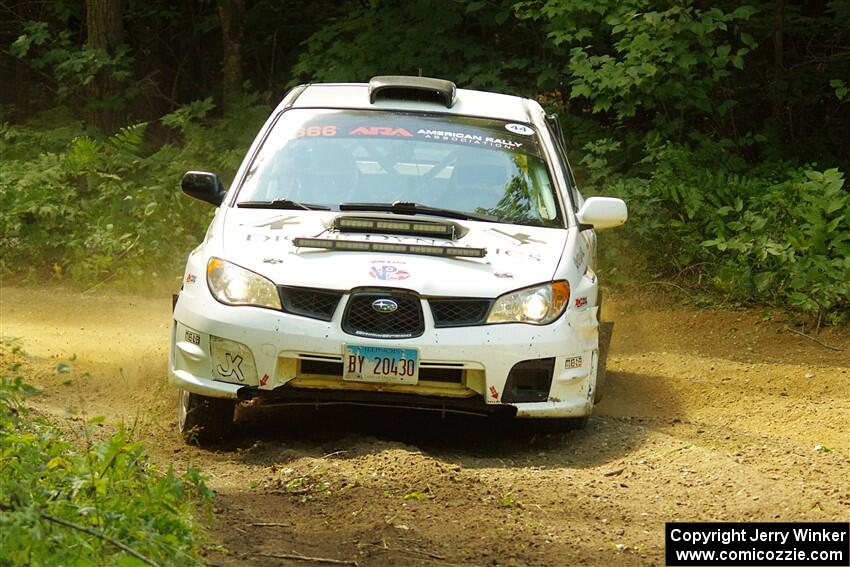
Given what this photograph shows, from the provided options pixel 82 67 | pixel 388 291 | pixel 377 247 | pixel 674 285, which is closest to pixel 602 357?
pixel 377 247

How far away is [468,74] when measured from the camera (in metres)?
14.4

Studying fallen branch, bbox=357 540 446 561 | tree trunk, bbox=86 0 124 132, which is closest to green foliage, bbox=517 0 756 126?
tree trunk, bbox=86 0 124 132

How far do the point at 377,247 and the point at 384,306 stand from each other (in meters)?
0.38

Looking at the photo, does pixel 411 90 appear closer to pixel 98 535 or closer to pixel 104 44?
pixel 98 535

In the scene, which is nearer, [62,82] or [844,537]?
[844,537]

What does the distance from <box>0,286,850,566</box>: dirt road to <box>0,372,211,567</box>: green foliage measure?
30cm

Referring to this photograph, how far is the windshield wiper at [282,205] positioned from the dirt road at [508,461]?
117cm

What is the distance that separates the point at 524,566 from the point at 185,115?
36.5 ft

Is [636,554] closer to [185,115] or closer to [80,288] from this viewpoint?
[80,288]

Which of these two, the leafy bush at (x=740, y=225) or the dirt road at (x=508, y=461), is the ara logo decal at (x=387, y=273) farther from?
the leafy bush at (x=740, y=225)

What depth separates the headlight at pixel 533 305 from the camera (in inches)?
249

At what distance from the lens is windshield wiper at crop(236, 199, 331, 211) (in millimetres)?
6992

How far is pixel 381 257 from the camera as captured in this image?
6395mm

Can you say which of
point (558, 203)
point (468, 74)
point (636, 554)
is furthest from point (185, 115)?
point (636, 554)
